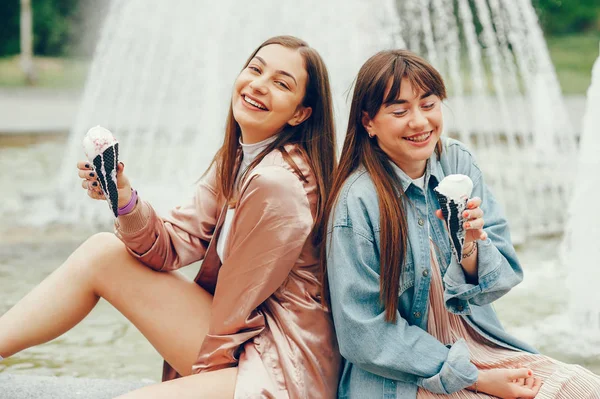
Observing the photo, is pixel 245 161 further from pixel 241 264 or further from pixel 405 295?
pixel 405 295

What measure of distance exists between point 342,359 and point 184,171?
489cm

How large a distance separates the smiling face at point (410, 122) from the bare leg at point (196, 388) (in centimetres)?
68

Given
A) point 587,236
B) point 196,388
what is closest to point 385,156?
point 196,388

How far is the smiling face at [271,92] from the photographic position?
2.20 m

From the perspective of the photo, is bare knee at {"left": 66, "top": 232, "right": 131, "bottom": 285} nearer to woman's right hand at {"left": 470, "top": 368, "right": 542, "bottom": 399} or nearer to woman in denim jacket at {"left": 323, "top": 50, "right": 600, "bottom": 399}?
woman in denim jacket at {"left": 323, "top": 50, "right": 600, "bottom": 399}

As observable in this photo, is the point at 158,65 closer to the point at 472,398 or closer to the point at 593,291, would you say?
the point at 593,291

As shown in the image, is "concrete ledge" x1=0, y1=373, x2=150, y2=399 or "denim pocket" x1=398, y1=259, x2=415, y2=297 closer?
"denim pocket" x1=398, y1=259, x2=415, y2=297

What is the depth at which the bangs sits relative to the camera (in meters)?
1.98

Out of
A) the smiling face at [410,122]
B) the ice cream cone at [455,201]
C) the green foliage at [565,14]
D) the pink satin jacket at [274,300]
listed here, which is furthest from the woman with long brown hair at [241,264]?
the green foliage at [565,14]

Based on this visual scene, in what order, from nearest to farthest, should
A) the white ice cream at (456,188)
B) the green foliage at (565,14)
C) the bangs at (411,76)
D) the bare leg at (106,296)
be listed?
the white ice cream at (456,188), the bangs at (411,76), the bare leg at (106,296), the green foliage at (565,14)

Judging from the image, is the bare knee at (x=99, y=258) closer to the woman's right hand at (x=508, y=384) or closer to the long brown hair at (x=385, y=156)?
the long brown hair at (x=385, y=156)

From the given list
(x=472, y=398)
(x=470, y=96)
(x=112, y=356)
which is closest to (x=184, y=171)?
(x=112, y=356)

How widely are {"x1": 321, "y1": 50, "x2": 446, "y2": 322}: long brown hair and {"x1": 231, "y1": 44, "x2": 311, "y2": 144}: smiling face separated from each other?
0.21 m

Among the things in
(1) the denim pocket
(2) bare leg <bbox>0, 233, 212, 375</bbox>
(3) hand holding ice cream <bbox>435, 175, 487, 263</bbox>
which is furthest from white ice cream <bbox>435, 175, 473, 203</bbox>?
(2) bare leg <bbox>0, 233, 212, 375</bbox>
